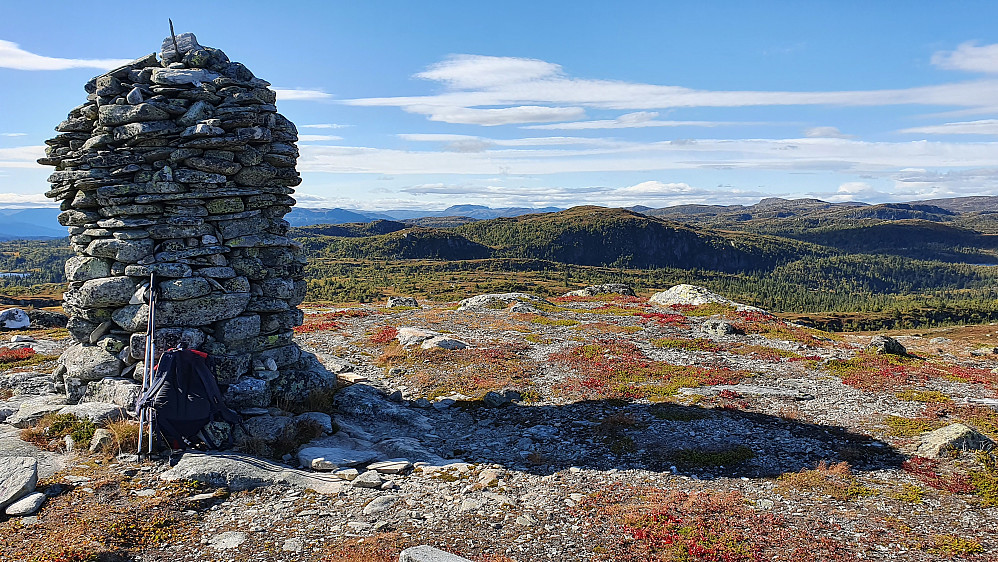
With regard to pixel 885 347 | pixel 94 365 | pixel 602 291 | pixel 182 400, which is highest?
pixel 94 365

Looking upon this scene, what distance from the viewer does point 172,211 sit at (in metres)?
15.9

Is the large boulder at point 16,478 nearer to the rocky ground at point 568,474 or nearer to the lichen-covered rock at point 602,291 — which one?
the rocky ground at point 568,474

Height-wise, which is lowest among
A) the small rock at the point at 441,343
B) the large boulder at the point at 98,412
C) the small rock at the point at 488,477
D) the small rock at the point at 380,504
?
the small rock at the point at 488,477

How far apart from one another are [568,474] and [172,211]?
44.2 feet

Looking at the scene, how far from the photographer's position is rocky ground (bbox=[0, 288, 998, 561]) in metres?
10.1

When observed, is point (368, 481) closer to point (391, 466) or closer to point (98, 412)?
point (391, 466)

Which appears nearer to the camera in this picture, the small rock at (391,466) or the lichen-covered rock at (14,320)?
the small rock at (391,466)

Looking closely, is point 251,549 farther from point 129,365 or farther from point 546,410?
point 546,410

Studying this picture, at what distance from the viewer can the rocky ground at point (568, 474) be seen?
10055 mm

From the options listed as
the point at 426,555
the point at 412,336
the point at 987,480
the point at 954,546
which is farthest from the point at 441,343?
the point at 954,546

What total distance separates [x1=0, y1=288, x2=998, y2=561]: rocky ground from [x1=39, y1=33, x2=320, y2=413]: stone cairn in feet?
8.83

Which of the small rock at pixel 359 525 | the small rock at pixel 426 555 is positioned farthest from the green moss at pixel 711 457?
the small rock at pixel 359 525

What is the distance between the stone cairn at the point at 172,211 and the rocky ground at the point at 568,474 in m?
2.69

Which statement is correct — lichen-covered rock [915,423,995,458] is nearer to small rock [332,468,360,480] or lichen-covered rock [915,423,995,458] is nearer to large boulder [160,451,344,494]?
small rock [332,468,360,480]
